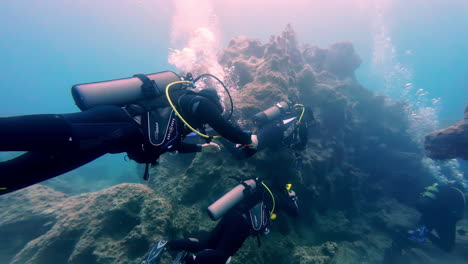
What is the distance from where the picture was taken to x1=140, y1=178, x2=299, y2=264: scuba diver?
157 inches

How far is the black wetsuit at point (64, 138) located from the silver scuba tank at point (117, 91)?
0.62 feet

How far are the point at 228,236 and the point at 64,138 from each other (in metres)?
3.18

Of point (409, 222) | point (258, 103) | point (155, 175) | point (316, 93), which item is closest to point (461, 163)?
point (409, 222)

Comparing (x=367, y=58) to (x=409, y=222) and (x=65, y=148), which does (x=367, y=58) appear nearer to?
(x=409, y=222)

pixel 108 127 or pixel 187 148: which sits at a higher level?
pixel 108 127

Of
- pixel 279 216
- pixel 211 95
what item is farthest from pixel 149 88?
pixel 279 216

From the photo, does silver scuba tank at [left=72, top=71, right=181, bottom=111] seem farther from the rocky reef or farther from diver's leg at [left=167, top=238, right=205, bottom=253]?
the rocky reef

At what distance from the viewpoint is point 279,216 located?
5809mm

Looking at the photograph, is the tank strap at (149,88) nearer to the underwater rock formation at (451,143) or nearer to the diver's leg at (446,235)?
the diver's leg at (446,235)

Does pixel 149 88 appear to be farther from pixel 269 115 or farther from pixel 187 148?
pixel 269 115

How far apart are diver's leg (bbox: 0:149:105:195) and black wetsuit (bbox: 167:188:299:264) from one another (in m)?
2.67

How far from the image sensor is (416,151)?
13109mm

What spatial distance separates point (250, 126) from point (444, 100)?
11406 centimetres

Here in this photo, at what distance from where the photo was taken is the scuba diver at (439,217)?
6785mm
